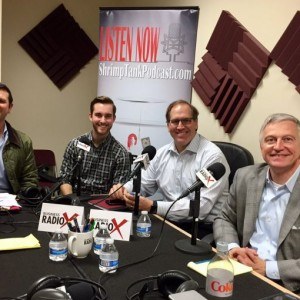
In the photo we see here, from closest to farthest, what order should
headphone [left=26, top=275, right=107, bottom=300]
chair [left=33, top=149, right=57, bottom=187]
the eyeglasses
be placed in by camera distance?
1. headphone [left=26, top=275, right=107, bottom=300]
2. the eyeglasses
3. chair [left=33, top=149, right=57, bottom=187]

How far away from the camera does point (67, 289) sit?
1197mm

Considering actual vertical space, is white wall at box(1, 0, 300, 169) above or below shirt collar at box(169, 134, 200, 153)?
above

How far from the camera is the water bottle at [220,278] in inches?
50.3

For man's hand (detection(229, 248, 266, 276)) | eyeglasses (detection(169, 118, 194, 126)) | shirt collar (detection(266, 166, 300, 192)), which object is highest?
eyeglasses (detection(169, 118, 194, 126))

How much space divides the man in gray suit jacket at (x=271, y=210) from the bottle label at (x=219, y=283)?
427 mm

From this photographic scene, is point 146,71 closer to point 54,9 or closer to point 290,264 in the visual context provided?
point 54,9

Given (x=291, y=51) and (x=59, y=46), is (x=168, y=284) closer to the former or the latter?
(x=291, y=51)

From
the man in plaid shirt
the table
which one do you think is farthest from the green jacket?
the table

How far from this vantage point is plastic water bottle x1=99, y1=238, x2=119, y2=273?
144 cm

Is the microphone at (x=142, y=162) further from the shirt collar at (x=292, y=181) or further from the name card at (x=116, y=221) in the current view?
the shirt collar at (x=292, y=181)

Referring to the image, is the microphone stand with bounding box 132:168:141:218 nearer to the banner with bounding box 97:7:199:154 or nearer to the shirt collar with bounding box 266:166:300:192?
the shirt collar with bounding box 266:166:300:192

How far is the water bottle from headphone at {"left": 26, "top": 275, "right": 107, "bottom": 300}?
0.35m

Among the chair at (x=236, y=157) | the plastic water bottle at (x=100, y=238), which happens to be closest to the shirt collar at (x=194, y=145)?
the chair at (x=236, y=157)

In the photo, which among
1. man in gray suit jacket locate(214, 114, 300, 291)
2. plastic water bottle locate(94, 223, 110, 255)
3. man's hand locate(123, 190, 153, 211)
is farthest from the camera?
man's hand locate(123, 190, 153, 211)
